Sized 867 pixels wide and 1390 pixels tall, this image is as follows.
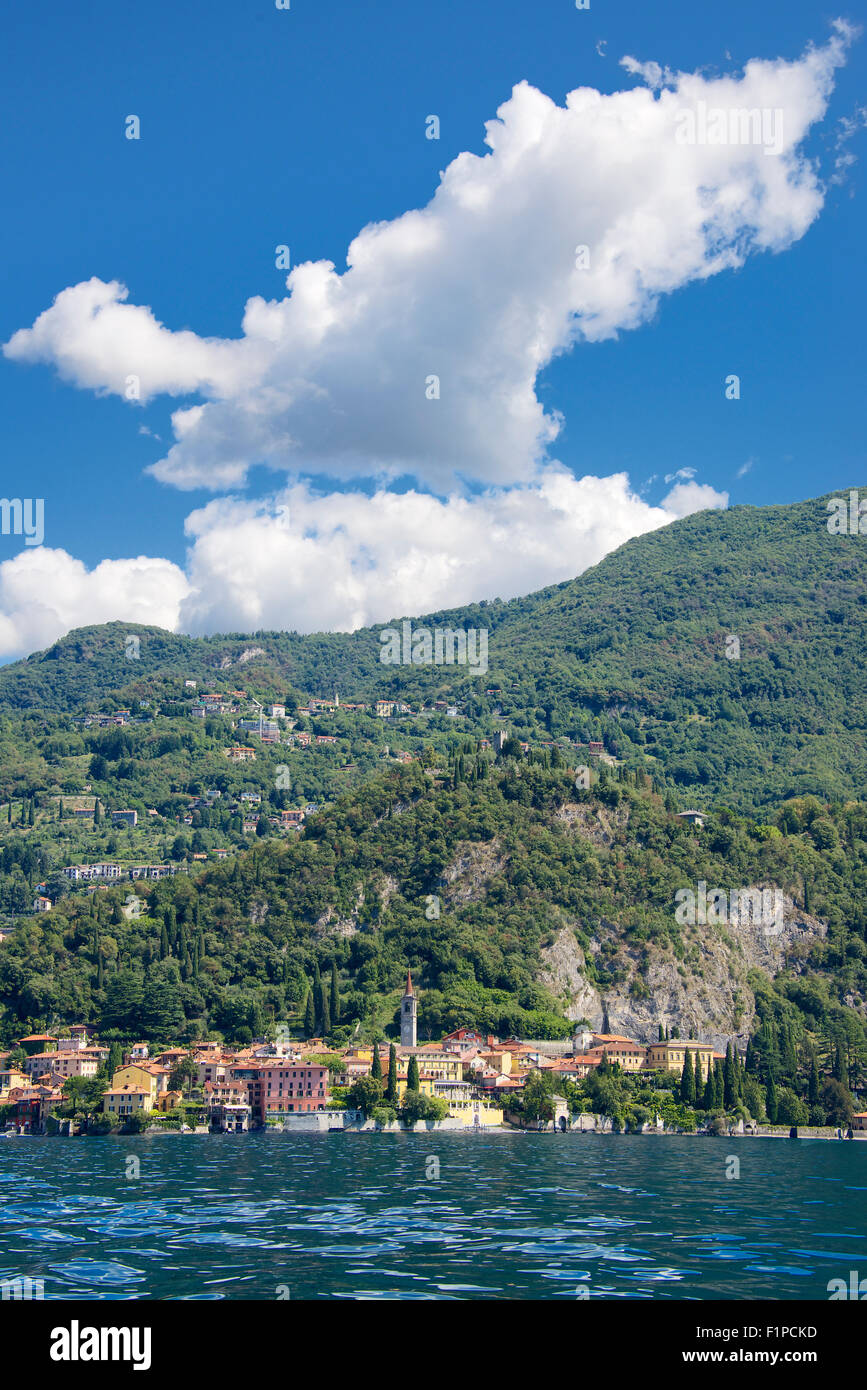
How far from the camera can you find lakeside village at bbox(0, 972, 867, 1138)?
10138 cm

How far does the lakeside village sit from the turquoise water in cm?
2496

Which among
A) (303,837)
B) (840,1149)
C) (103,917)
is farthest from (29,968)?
(840,1149)

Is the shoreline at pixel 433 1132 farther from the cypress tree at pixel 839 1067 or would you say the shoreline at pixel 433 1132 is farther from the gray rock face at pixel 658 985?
the gray rock face at pixel 658 985

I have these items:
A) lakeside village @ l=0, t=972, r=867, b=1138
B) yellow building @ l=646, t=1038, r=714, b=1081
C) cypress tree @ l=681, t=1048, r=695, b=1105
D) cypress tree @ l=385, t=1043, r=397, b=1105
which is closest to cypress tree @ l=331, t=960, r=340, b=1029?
lakeside village @ l=0, t=972, r=867, b=1138

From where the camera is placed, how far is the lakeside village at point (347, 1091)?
101375 mm

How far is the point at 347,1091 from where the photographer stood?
105938 millimetres

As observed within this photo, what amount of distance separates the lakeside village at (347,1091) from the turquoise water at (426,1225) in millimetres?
→ 24962

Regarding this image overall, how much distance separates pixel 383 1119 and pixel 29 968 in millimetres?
50613

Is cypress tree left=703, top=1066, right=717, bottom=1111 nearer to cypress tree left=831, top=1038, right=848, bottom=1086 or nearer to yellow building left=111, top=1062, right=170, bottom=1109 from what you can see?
cypress tree left=831, top=1038, right=848, bottom=1086

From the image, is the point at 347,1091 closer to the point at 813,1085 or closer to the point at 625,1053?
the point at 625,1053

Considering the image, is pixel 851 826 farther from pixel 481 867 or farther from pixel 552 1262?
pixel 552 1262

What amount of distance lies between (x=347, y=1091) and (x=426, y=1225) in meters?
65.3

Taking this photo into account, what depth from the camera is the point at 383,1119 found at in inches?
3994
